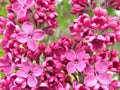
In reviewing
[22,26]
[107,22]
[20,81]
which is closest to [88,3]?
[107,22]

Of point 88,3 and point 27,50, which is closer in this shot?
point 27,50

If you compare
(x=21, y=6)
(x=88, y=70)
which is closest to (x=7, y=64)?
(x=21, y=6)

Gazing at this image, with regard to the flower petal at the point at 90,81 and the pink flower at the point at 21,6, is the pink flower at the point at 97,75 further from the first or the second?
the pink flower at the point at 21,6

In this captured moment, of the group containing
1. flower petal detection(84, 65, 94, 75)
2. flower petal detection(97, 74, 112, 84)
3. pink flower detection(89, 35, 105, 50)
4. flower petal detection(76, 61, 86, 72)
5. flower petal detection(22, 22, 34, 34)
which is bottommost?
flower petal detection(97, 74, 112, 84)

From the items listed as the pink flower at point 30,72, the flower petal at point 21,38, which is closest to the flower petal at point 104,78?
the pink flower at point 30,72

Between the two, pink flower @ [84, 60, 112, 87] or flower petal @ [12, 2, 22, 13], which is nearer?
pink flower @ [84, 60, 112, 87]

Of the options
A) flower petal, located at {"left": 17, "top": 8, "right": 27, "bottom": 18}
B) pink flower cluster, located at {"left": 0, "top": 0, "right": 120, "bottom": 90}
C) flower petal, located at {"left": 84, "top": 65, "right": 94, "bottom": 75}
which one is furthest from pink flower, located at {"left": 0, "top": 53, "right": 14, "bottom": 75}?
flower petal, located at {"left": 84, "top": 65, "right": 94, "bottom": 75}

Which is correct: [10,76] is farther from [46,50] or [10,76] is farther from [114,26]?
[114,26]

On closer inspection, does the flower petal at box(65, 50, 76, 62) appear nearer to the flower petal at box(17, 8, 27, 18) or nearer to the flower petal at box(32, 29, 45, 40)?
the flower petal at box(32, 29, 45, 40)
